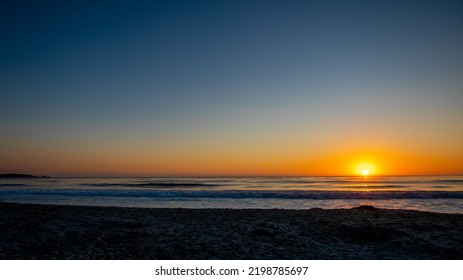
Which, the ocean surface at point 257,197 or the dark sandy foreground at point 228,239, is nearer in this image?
the dark sandy foreground at point 228,239

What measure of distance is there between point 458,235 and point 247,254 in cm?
528

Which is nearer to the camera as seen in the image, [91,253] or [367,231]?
[91,253]

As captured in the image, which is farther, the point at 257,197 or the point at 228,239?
the point at 257,197

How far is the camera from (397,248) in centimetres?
687

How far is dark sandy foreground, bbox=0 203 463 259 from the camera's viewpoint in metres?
6.35

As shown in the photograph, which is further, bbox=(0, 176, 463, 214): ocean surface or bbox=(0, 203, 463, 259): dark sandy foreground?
bbox=(0, 176, 463, 214): ocean surface

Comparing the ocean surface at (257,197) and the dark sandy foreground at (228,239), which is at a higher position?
the dark sandy foreground at (228,239)

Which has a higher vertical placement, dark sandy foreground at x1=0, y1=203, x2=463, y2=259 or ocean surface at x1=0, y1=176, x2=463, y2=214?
dark sandy foreground at x1=0, y1=203, x2=463, y2=259

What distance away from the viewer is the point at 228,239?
24.5 feet

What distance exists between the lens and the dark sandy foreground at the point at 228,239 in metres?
6.35

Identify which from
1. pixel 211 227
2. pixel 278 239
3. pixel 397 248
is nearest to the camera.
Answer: pixel 397 248
